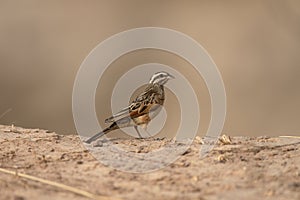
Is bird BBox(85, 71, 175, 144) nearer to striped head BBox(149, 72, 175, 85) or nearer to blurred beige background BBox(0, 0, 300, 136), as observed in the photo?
striped head BBox(149, 72, 175, 85)

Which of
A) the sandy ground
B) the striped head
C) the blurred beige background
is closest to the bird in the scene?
the striped head

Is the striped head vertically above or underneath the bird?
above

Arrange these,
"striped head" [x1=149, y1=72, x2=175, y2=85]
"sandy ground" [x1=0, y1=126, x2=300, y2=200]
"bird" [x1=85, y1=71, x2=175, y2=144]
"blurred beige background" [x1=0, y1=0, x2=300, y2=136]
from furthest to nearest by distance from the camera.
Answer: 1. "blurred beige background" [x1=0, y1=0, x2=300, y2=136]
2. "striped head" [x1=149, y1=72, x2=175, y2=85]
3. "bird" [x1=85, y1=71, x2=175, y2=144]
4. "sandy ground" [x1=0, y1=126, x2=300, y2=200]

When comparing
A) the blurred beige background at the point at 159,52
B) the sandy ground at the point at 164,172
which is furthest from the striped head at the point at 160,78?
the blurred beige background at the point at 159,52

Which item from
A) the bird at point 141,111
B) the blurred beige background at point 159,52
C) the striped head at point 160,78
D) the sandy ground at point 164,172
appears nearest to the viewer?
the sandy ground at point 164,172

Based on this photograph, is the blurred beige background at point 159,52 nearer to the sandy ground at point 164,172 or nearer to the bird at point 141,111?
the bird at point 141,111

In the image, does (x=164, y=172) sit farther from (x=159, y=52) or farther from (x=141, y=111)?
(x=159, y=52)
